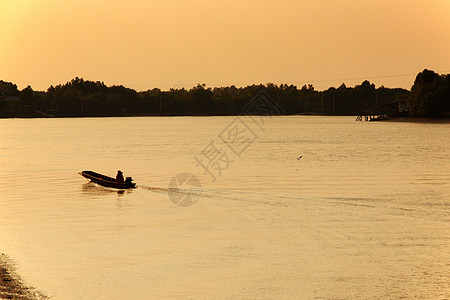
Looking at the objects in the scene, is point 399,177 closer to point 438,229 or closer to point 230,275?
point 438,229

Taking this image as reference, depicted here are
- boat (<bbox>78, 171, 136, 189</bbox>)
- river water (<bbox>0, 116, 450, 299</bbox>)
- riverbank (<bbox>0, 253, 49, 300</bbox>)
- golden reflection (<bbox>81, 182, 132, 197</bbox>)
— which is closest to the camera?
riverbank (<bbox>0, 253, 49, 300</bbox>)

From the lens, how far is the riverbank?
22.2m

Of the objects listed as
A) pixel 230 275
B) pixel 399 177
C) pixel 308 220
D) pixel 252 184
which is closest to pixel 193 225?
pixel 308 220

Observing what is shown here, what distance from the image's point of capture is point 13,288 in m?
23.3

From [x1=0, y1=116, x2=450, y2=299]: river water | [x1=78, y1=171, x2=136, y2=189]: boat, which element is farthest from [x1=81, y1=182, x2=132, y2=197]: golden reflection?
[x1=78, y1=171, x2=136, y2=189]: boat

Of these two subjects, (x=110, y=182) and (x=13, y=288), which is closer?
(x=13, y=288)

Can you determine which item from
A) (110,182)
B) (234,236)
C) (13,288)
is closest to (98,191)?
(110,182)

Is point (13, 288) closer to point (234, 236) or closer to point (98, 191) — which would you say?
point (234, 236)

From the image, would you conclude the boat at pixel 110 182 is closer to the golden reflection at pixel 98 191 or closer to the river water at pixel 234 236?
the golden reflection at pixel 98 191

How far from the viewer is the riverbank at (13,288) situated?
Result: 22250 millimetres

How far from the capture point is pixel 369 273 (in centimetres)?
2598

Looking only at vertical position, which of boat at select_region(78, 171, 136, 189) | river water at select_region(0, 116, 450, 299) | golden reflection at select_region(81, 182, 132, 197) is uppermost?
boat at select_region(78, 171, 136, 189)

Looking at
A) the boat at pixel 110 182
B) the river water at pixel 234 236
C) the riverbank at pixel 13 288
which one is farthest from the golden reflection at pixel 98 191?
the riverbank at pixel 13 288

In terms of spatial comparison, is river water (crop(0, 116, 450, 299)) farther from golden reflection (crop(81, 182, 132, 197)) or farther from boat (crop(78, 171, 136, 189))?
boat (crop(78, 171, 136, 189))
